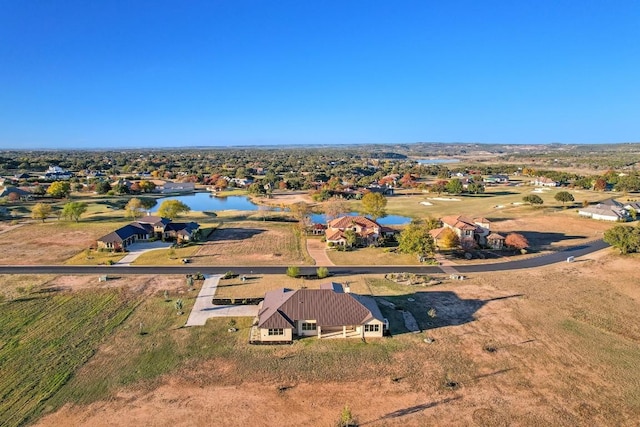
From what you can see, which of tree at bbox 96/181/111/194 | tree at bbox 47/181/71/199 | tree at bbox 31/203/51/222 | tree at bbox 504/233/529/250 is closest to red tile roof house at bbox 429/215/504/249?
tree at bbox 504/233/529/250

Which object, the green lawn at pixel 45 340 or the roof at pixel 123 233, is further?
the roof at pixel 123 233

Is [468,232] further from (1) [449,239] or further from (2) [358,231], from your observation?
(2) [358,231]

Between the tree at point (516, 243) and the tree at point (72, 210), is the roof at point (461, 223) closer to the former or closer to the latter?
the tree at point (516, 243)

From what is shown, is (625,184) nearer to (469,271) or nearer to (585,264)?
(585,264)

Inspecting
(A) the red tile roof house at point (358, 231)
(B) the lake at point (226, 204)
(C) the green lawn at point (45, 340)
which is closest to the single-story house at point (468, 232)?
(A) the red tile roof house at point (358, 231)

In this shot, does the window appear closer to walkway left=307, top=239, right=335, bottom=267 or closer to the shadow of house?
the shadow of house

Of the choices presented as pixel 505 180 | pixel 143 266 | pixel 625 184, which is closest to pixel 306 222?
pixel 143 266
